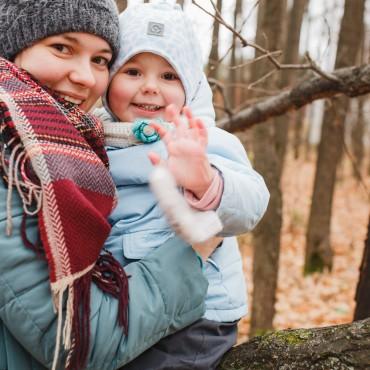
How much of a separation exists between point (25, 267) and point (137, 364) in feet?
1.61

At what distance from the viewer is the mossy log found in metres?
1.47

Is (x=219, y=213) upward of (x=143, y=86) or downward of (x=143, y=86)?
downward

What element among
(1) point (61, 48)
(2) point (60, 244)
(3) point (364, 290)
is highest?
(1) point (61, 48)

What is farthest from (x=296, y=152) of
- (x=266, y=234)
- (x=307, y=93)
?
(x=307, y=93)

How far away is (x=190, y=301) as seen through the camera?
4.66 ft

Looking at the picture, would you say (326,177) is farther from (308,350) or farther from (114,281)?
(114,281)

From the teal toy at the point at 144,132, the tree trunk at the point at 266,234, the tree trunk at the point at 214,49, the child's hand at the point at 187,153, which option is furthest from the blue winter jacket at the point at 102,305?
the tree trunk at the point at 266,234

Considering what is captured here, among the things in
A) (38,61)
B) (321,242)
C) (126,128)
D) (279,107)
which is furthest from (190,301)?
(321,242)

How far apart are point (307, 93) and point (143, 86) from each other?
5.49ft

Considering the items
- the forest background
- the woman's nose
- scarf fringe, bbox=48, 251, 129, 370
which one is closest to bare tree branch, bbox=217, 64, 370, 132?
the forest background

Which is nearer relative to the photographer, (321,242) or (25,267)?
(25,267)

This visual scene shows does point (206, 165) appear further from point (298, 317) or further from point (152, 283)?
point (298, 317)

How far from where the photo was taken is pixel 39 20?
153 centimetres

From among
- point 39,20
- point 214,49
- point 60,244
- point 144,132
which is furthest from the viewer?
point 214,49
